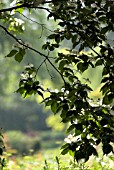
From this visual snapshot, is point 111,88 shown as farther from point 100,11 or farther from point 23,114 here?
point 23,114

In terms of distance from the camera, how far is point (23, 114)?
713 inches

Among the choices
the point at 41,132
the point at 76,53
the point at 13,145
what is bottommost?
the point at 76,53

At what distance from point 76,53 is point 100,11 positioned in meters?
0.24

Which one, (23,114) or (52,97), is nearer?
(52,97)

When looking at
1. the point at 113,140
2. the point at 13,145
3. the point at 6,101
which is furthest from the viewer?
the point at 6,101

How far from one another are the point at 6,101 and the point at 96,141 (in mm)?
16424

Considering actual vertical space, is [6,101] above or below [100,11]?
above

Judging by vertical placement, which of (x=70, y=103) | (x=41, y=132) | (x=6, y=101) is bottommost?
(x=70, y=103)

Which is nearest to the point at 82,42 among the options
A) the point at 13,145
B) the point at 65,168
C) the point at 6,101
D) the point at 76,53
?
the point at 76,53

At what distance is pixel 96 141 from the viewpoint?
5.49 ft

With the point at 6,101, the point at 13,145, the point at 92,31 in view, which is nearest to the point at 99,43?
the point at 92,31

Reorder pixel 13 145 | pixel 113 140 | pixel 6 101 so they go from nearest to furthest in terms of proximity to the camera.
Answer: pixel 113 140
pixel 13 145
pixel 6 101

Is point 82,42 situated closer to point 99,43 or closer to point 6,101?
point 99,43

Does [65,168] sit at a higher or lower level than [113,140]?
higher
